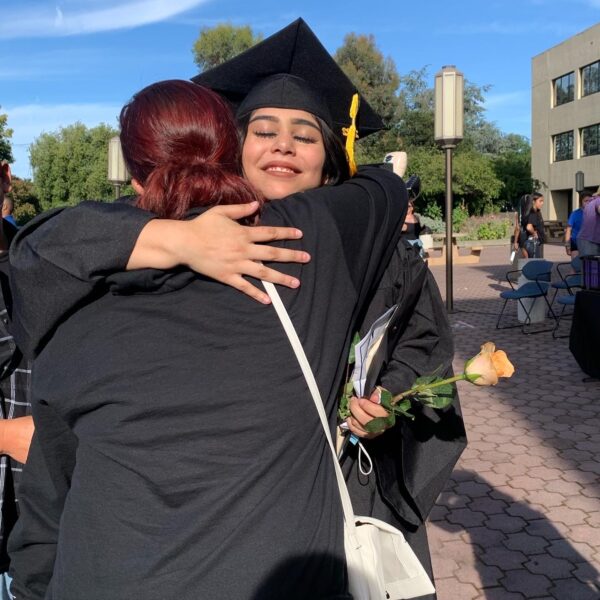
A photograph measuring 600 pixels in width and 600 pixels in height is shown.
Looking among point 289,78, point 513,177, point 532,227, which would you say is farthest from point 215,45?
point 289,78

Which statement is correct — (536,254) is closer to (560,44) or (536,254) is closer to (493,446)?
(493,446)

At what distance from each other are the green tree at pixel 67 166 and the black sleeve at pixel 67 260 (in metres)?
47.8

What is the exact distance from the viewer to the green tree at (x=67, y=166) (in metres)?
48.0

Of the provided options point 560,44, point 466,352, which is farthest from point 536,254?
point 560,44

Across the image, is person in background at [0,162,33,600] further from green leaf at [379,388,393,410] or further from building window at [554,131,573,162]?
building window at [554,131,573,162]

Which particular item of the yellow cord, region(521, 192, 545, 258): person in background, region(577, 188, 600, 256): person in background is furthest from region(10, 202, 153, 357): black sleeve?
region(521, 192, 545, 258): person in background

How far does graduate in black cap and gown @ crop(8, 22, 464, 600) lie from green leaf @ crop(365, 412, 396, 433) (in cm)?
24

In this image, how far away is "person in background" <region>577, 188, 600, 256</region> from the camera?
30.2 feet

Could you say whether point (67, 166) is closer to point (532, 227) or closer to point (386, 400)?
point (532, 227)

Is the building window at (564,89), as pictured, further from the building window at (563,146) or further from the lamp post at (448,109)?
the lamp post at (448,109)

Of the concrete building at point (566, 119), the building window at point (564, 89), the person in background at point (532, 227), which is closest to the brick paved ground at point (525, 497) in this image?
the person in background at point (532, 227)

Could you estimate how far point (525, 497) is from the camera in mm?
4465

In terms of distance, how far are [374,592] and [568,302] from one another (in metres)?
8.49

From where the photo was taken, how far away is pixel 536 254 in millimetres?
13844
